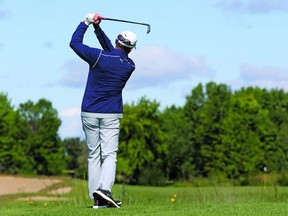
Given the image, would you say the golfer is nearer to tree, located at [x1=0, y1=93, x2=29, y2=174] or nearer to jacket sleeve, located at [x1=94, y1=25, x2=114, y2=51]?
jacket sleeve, located at [x1=94, y1=25, x2=114, y2=51]

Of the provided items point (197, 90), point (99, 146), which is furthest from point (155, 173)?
point (99, 146)

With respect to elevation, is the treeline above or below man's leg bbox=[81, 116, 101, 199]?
above

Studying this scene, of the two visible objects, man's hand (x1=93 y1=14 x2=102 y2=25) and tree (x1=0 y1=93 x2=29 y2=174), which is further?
tree (x1=0 y1=93 x2=29 y2=174)

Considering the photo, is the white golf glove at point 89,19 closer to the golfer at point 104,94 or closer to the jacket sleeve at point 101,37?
the golfer at point 104,94

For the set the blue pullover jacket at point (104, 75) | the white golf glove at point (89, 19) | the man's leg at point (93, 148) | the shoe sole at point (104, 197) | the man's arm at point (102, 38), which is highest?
the white golf glove at point (89, 19)

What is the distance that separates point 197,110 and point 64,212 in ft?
238

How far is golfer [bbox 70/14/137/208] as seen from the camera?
966 centimetres

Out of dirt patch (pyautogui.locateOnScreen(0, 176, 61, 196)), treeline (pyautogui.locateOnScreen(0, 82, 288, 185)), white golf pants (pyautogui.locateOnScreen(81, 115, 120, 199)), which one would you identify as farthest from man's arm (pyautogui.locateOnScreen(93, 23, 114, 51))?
treeline (pyautogui.locateOnScreen(0, 82, 288, 185))

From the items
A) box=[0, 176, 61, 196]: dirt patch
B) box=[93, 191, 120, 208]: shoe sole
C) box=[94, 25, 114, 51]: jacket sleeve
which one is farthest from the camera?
box=[0, 176, 61, 196]: dirt patch

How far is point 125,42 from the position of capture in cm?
968

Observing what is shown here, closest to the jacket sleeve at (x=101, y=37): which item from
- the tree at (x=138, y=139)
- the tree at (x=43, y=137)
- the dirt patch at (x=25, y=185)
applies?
the dirt patch at (x=25, y=185)

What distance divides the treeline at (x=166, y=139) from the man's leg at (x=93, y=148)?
183 ft

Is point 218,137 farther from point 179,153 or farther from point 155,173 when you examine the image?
point 155,173

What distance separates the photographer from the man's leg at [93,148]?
979cm
